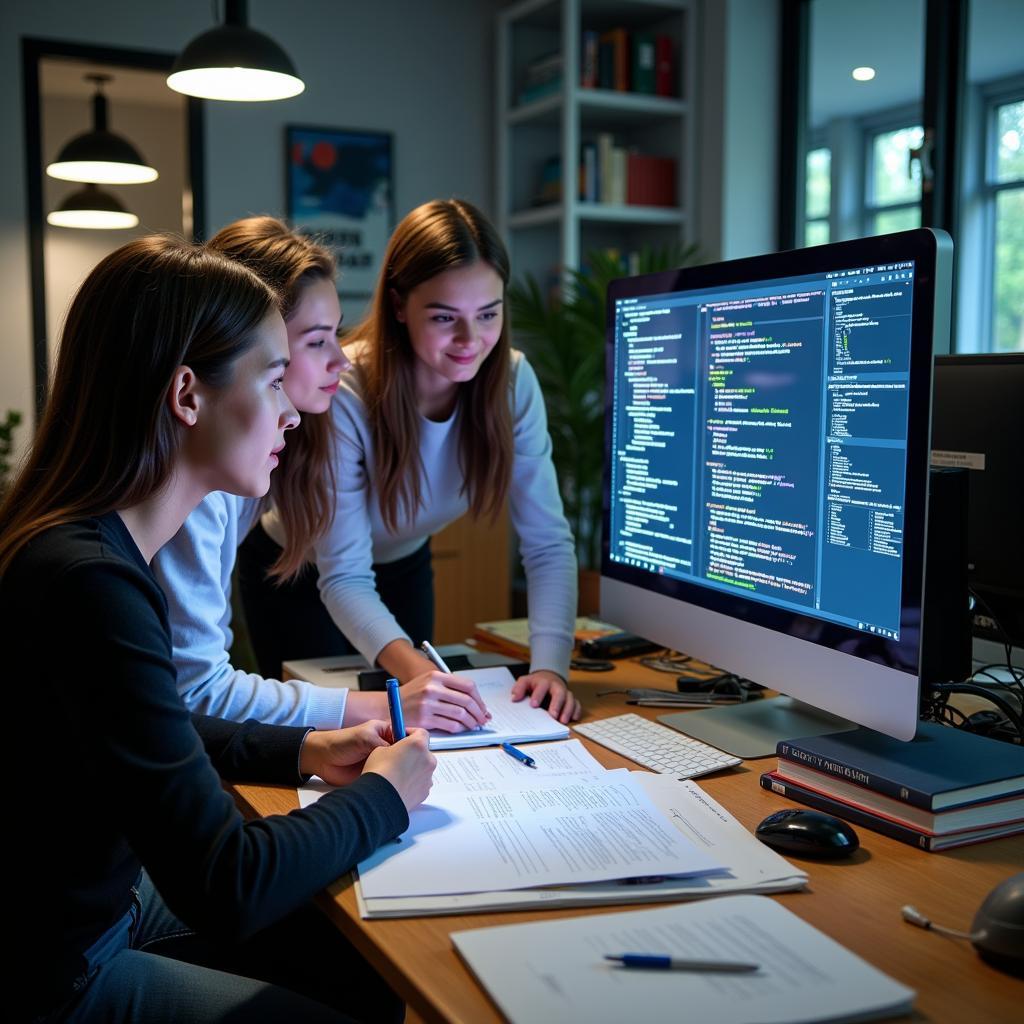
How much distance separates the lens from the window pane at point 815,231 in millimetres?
4160

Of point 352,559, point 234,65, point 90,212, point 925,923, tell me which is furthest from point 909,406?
point 90,212

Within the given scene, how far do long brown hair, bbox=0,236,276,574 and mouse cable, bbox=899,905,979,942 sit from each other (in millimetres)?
716

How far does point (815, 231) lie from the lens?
4211 millimetres

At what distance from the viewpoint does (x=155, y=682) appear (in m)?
0.87

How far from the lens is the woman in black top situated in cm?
86

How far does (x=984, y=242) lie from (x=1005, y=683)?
101 inches

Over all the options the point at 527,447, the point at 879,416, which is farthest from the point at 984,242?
the point at 879,416

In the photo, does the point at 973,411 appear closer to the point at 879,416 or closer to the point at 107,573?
the point at 879,416

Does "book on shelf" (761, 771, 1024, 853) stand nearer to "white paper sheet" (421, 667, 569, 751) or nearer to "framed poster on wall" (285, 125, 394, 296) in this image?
"white paper sheet" (421, 667, 569, 751)

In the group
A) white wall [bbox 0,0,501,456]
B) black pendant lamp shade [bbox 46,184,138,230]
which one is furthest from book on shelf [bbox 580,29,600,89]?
black pendant lamp shade [bbox 46,184,138,230]

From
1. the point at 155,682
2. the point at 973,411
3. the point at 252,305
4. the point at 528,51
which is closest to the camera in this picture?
the point at 155,682

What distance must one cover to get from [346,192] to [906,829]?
12.5 ft

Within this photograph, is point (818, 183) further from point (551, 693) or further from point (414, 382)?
point (551, 693)

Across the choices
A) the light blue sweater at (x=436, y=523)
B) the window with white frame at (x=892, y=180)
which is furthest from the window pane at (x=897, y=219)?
the light blue sweater at (x=436, y=523)
